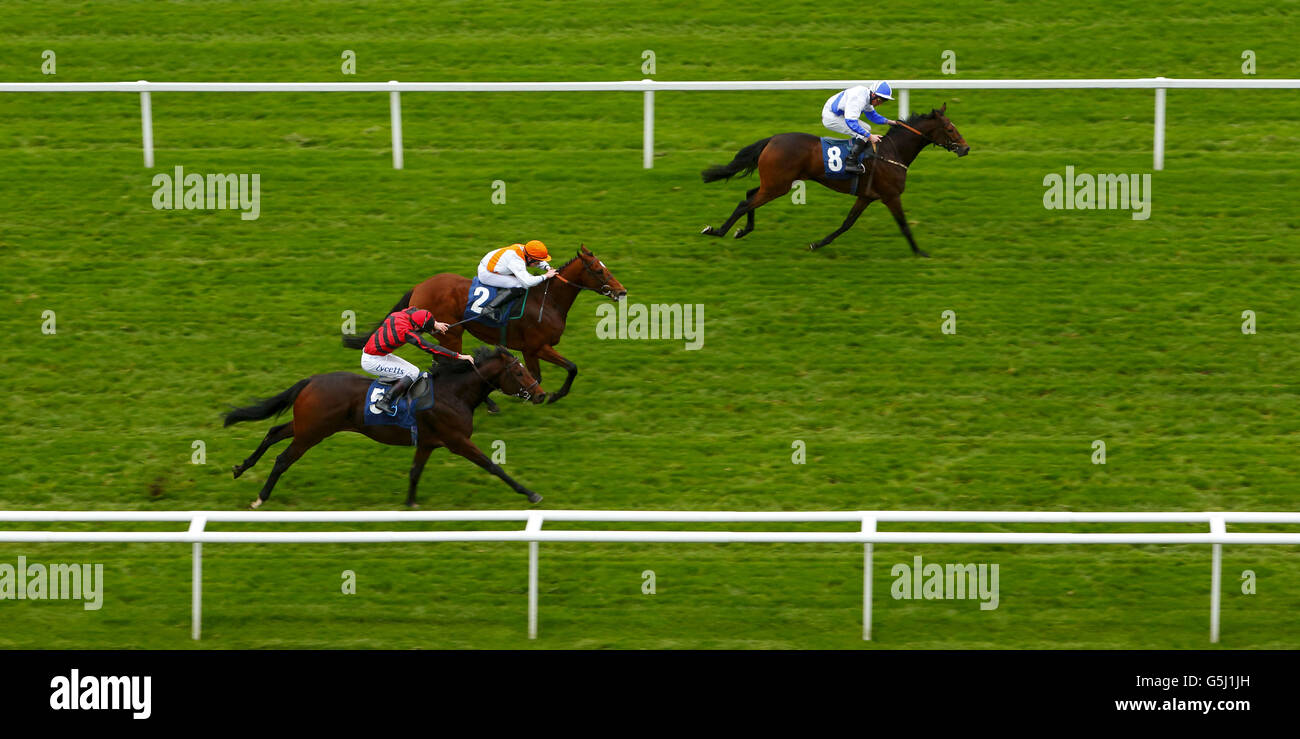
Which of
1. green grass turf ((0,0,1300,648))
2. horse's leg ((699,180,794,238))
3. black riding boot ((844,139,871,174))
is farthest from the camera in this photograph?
horse's leg ((699,180,794,238))

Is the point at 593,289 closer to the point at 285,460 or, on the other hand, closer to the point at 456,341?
the point at 456,341

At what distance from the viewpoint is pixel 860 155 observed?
13523 mm

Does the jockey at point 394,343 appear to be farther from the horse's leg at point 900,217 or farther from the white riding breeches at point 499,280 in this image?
the horse's leg at point 900,217

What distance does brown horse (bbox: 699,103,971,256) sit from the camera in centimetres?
1360

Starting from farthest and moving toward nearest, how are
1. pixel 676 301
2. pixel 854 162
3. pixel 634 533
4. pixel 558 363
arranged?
1. pixel 854 162
2. pixel 676 301
3. pixel 558 363
4. pixel 634 533

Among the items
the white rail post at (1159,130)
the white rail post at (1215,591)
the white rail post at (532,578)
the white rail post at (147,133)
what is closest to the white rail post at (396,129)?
the white rail post at (147,133)

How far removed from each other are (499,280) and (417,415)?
1.56 meters

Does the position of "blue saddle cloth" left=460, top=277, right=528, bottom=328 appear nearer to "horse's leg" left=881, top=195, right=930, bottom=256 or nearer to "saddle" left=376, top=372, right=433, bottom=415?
"saddle" left=376, top=372, right=433, bottom=415

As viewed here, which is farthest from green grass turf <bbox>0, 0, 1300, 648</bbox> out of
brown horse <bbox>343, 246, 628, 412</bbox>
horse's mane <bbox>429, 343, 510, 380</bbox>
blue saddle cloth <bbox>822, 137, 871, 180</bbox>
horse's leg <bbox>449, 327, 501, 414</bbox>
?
horse's mane <bbox>429, 343, 510, 380</bbox>

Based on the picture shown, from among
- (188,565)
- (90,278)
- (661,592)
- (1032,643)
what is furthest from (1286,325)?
(90,278)

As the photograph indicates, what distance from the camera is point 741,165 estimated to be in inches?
547

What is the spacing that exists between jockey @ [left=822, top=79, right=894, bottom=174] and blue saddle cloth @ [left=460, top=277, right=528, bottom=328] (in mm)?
2916

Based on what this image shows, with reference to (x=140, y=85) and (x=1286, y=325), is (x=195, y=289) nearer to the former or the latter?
(x=140, y=85)

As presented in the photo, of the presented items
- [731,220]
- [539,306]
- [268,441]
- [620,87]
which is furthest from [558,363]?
[620,87]
